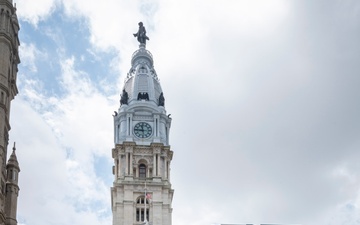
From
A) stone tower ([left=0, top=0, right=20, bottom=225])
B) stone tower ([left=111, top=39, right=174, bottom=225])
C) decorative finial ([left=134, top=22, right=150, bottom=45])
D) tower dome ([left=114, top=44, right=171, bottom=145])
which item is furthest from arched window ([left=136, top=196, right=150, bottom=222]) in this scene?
stone tower ([left=0, top=0, right=20, bottom=225])

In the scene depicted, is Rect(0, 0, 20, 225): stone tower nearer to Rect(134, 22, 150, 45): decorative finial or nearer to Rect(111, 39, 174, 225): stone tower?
Rect(111, 39, 174, 225): stone tower

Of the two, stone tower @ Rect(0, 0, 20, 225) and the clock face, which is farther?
the clock face

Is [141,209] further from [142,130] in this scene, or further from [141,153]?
[142,130]

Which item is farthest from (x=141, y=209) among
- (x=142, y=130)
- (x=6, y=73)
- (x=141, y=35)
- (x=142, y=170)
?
(x=6, y=73)

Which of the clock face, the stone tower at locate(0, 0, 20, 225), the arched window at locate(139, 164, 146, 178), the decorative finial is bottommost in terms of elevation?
the stone tower at locate(0, 0, 20, 225)

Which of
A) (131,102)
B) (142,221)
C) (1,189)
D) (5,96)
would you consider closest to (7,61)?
(5,96)

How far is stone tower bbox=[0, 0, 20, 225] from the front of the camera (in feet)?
210

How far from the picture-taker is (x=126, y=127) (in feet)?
527

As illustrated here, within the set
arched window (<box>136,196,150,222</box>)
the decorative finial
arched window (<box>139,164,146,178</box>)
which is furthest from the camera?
the decorative finial

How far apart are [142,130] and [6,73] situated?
9586 cm

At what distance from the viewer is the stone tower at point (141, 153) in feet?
490

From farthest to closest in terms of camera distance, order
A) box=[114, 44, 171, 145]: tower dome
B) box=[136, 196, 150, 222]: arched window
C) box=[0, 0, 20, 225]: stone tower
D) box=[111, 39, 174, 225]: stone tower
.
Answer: box=[114, 44, 171, 145]: tower dome, box=[111, 39, 174, 225]: stone tower, box=[136, 196, 150, 222]: arched window, box=[0, 0, 20, 225]: stone tower

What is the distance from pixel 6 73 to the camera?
65188mm

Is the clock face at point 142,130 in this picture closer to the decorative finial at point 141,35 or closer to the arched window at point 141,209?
the arched window at point 141,209
